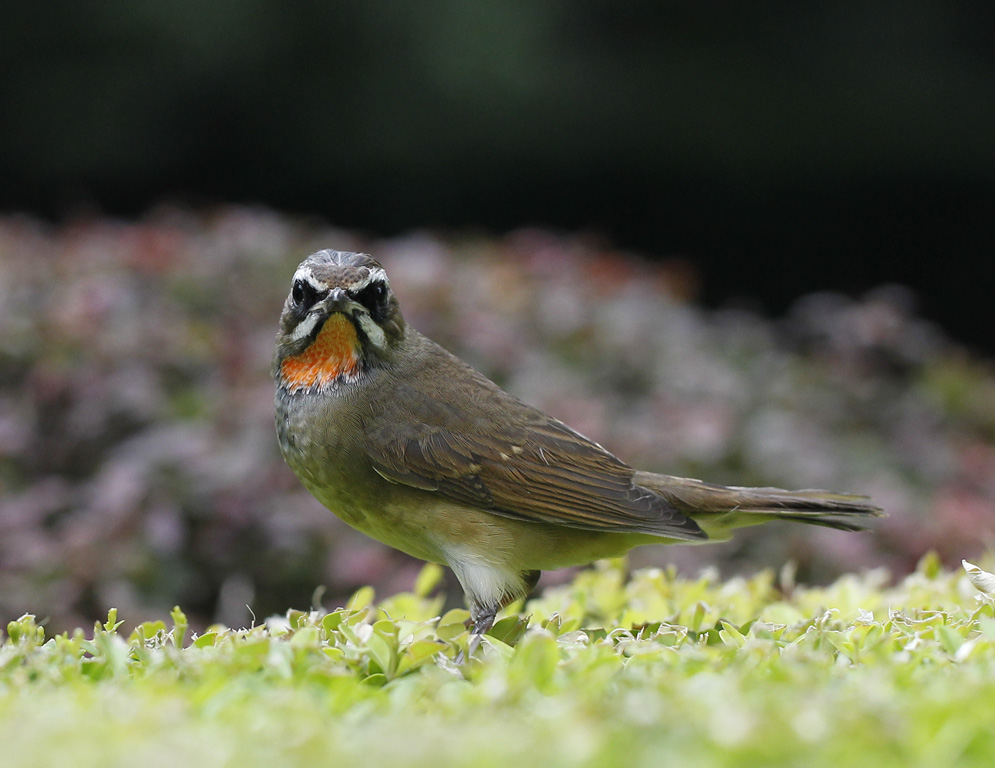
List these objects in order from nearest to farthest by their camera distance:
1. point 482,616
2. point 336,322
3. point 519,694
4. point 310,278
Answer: point 519,694 < point 482,616 < point 310,278 < point 336,322

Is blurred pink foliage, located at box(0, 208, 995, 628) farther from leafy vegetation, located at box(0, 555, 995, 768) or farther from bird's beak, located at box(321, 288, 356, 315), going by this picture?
leafy vegetation, located at box(0, 555, 995, 768)

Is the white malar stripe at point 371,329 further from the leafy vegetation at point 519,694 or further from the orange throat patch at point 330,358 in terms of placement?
the leafy vegetation at point 519,694

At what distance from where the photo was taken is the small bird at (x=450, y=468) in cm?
303

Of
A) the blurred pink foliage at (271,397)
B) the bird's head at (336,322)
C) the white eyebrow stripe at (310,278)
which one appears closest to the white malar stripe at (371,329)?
the bird's head at (336,322)

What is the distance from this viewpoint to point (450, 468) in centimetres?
306

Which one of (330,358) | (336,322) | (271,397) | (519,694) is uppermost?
(336,322)

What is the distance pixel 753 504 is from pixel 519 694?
1.56 m

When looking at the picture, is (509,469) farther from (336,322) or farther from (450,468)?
(336,322)

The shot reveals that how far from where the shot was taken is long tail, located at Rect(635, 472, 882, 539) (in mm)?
3270

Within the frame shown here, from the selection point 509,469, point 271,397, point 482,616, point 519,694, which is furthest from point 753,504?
point 271,397

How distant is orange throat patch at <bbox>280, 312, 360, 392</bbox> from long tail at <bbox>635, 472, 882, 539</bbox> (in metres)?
0.92

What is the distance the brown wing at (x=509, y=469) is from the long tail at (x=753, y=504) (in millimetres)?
127

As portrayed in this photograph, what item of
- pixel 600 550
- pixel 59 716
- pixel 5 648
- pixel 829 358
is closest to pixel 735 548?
pixel 600 550

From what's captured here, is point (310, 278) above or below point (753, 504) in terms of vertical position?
above
